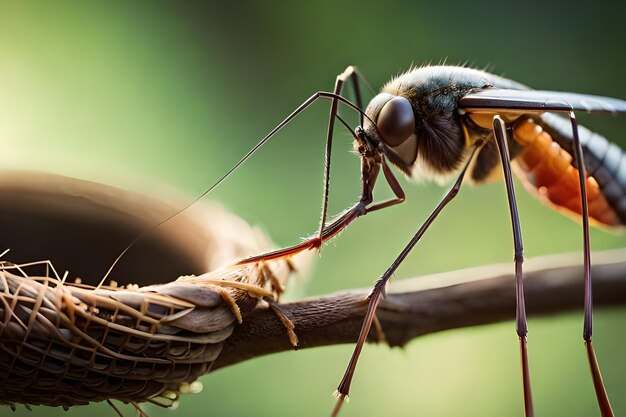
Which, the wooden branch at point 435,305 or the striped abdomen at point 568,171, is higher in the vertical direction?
the striped abdomen at point 568,171

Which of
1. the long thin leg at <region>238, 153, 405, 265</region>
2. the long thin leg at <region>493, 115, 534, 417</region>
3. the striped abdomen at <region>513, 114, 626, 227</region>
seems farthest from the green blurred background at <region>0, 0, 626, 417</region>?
the long thin leg at <region>493, 115, 534, 417</region>

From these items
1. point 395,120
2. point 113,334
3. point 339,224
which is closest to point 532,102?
point 395,120

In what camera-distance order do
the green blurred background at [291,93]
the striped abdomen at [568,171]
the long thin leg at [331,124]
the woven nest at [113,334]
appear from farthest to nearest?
the green blurred background at [291,93] < the striped abdomen at [568,171] < the long thin leg at [331,124] < the woven nest at [113,334]

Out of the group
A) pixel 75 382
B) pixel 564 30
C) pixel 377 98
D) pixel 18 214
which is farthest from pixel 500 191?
pixel 75 382

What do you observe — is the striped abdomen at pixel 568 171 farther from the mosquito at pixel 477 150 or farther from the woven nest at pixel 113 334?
the woven nest at pixel 113 334

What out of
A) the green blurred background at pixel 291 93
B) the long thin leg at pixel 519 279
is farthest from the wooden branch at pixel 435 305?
the green blurred background at pixel 291 93

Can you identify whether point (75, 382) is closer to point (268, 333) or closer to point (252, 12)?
point (268, 333)

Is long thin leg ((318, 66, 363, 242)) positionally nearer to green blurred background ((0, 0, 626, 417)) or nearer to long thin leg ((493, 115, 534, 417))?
long thin leg ((493, 115, 534, 417))
